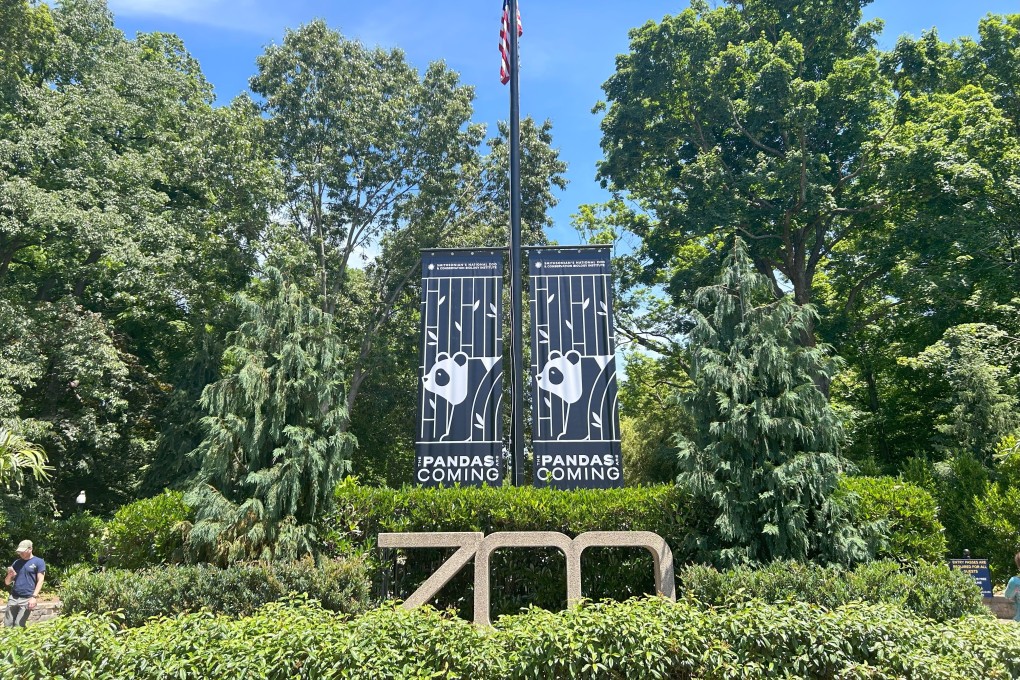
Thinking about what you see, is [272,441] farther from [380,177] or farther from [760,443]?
[380,177]

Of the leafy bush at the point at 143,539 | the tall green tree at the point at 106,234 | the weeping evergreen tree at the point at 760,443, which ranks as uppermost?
the tall green tree at the point at 106,234

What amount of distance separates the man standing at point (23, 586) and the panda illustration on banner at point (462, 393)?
5393mm

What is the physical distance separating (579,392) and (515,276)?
76.1 inches

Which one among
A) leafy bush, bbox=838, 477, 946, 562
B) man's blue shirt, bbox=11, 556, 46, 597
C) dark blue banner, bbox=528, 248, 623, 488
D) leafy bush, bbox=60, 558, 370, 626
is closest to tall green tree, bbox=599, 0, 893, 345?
dark blue banner, bbox=528, 248, 623, 488

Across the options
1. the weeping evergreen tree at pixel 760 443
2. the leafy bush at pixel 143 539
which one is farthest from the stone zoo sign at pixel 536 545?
the leafy bush at pixel 143 539

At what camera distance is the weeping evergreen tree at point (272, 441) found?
25.9 feet

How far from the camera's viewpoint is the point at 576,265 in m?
10.8

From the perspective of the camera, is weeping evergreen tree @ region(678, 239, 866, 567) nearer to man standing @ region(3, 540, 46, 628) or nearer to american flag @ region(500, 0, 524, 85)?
american flag @ region(500, 0, 524, 85)

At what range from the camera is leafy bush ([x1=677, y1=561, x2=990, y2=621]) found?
6.59m

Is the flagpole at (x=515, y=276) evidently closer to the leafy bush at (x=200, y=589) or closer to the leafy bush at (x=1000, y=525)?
the leafy bush at (x=200, y=589)

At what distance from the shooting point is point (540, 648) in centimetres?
509

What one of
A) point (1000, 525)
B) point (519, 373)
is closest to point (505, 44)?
point (519, 373)

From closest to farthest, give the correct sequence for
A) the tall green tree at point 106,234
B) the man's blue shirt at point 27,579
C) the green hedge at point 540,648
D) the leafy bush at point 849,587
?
the green hedge at point 540,648, the leafy bush at point 849,587, the man's blue shirt at point 27,579, the tall green tree at point 106,234

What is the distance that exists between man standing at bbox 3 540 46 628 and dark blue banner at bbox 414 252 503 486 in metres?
4.91
